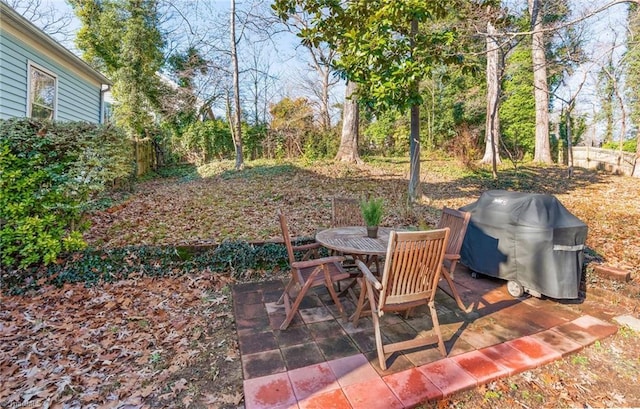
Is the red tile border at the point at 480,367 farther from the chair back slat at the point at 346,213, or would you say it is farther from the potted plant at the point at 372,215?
the chair back slat at the point at 346,213

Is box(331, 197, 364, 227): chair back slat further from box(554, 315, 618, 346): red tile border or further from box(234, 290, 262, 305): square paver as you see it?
box(554, 315, 618, 346): red tile border

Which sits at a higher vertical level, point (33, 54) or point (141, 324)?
point (33, 54)

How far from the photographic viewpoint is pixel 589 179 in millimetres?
9859

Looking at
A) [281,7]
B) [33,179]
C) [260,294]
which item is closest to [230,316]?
[260,294]

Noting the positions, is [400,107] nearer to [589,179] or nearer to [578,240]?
[578,240]

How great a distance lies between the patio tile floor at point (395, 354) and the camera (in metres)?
2.14

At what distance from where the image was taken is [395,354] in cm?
254

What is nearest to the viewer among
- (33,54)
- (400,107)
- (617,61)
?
(400,107)

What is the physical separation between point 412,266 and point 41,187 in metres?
4.24

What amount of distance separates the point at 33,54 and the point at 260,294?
7.47m

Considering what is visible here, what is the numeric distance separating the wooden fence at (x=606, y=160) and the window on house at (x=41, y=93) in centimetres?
1636

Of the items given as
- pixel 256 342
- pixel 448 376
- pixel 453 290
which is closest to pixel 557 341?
pixel 453 290

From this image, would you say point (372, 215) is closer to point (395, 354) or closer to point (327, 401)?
point (395, 354)

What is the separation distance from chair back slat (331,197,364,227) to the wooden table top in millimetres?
547
